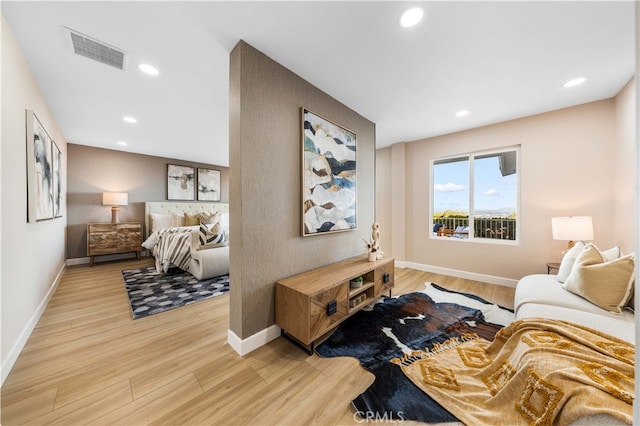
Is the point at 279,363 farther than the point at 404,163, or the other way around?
the point at 404,163

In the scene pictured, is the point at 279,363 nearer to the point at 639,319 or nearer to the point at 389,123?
the point at 639,319

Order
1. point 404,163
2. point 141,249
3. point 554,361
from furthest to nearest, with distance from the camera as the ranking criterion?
point 141,249 → point 404,163 → point 554,361

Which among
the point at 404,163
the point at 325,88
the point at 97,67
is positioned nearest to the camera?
the point at 97,67

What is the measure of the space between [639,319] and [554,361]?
35.2 inches

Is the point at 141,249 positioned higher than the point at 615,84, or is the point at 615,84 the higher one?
the point at 615,84

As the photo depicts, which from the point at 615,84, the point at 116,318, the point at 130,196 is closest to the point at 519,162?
the point at 615,84

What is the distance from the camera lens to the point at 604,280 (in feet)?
5.47

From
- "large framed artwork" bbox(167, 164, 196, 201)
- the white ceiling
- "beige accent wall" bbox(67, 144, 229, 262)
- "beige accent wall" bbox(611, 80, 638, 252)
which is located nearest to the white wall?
the white ceiling

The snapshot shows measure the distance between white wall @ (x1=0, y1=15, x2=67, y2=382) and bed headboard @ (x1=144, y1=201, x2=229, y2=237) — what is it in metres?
3.07

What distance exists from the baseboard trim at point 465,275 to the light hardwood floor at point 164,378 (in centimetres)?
294

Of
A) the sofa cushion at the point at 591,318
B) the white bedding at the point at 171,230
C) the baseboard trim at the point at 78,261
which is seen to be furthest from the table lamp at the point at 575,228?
the baseboard trim at the point at 78,261

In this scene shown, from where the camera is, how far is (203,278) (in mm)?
Answer: 3424

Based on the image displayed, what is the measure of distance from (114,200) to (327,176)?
15.5ft

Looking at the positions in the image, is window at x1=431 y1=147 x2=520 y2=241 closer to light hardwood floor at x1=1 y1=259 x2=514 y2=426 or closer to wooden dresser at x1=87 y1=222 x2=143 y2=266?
light hardwood floor at x1=1 y1=259 x2=514 y2=426
